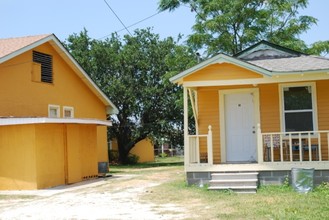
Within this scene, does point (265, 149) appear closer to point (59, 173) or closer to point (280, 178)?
point (280, 178)

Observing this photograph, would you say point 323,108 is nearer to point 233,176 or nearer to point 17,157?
point 233,176

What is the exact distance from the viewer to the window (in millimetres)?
13523

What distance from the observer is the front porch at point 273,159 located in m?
12.2

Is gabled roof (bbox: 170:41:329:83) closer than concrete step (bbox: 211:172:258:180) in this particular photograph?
No

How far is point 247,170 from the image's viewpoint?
12500 millimetres

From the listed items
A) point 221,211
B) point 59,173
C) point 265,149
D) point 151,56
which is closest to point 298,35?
point 151,56

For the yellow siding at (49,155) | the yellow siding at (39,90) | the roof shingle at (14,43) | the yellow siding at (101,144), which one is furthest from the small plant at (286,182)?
the yellow siding at (101,144)

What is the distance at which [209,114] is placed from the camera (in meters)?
14.5

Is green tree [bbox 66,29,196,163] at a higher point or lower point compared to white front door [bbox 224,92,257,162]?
higher

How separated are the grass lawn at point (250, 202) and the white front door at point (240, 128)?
7.28 feet

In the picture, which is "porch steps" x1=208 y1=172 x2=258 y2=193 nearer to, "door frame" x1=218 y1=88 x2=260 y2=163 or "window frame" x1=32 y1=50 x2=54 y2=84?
"door frame" x1=218 y1=88 x2=260 y2=163

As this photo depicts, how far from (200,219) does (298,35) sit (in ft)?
64.8

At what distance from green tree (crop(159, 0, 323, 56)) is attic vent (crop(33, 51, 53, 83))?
8618mm

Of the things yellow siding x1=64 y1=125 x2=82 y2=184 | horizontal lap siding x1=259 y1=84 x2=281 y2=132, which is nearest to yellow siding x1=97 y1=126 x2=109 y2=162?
yellow siding x1=64 y1=125 x2=82 y2=184
